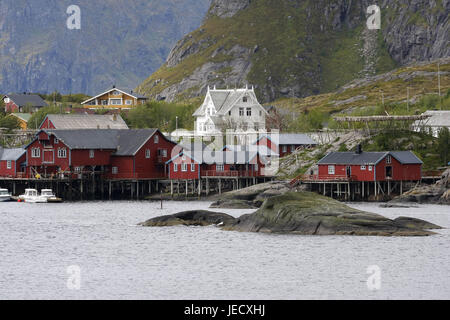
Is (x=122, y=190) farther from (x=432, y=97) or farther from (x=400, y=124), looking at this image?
(x=432, y=97)

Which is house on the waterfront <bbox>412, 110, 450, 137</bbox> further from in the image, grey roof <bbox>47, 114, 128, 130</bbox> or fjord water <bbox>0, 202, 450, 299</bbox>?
fjord water <bbox>0, 202, 450, 299</bbox>

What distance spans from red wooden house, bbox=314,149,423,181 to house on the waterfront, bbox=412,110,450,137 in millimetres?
14088

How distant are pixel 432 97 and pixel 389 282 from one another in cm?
10762

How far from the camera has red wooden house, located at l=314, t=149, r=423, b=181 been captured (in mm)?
99250

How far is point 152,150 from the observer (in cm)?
11125

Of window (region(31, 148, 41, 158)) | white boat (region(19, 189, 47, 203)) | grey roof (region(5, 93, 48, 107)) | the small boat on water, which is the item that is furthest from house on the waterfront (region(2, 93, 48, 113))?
the small boat on water

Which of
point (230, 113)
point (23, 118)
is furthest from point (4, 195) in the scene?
point (23, 118)

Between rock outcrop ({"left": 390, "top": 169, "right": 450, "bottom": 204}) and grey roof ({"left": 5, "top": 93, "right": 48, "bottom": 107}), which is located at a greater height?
grey roof ({"left": 5, "top": 93, "right": 48, "bottom": 107})

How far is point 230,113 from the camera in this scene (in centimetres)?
15000

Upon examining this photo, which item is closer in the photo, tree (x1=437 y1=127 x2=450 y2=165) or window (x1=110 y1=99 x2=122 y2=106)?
tree (x1=437 y1=127 x2=450 y2=165)

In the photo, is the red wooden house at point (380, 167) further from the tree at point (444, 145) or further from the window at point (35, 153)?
the window at point (35, 153)

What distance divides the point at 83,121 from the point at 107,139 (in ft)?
54.7

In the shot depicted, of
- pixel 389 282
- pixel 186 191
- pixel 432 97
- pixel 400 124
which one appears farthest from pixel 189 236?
pixel 432 97

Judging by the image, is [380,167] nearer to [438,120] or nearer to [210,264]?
[438,120]
